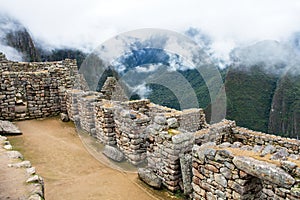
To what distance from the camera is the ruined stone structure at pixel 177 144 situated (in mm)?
4973

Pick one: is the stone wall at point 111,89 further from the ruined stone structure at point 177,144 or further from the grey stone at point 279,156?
the grey stone at point 279,156

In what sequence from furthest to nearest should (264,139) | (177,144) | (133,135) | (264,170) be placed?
(264,139)
(133,135)
(177,144)
(264,170)

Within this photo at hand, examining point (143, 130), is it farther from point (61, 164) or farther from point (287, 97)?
point (287, 97)

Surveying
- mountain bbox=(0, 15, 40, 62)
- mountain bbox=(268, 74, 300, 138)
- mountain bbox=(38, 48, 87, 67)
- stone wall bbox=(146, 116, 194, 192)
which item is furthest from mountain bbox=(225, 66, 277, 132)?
stone wall bbox=(146, 116, 194, 192)

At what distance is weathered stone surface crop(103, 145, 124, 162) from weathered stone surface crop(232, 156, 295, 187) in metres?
4.62

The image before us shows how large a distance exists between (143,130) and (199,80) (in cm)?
3139

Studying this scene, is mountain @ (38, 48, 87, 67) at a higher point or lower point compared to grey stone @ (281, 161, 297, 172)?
higher

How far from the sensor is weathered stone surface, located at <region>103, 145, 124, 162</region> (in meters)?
A: 8.90

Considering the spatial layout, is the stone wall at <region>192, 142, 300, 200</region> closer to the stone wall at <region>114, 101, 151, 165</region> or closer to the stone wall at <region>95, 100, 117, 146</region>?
the stone wall at <region>114, 101, 151, 165</region>

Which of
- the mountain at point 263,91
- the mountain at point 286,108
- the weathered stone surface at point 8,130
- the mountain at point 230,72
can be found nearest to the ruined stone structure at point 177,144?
the weathered stone surface at point 8,130

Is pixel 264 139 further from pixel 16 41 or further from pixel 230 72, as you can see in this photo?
pixel 230 72

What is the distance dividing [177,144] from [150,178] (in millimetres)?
1278

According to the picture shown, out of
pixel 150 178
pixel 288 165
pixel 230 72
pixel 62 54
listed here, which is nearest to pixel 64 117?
pixel 150 178

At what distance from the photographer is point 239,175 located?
16.7ft
